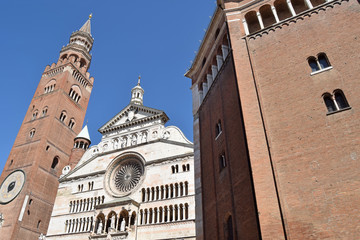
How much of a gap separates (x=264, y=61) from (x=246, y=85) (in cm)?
129

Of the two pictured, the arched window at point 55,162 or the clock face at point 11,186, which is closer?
the clock face at point 11,186

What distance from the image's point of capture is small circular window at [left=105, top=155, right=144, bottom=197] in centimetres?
2649

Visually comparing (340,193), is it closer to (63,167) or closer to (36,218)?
(36,218)

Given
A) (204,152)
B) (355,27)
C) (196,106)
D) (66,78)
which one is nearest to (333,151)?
(355,27)

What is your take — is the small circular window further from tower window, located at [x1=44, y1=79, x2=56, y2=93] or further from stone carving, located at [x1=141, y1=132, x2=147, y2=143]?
tower window, located at [x1=44, y1=79, x2=56, y2=93]

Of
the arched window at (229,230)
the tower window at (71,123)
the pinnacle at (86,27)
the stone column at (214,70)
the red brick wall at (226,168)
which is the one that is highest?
the pinnacle at (86,27)

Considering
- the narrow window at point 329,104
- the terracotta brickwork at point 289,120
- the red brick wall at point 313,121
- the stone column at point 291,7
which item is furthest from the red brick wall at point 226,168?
the stone column at point 291,7

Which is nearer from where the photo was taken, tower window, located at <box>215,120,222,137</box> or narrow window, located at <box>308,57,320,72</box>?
narrow window, located at <box>308,57,320,72</box>

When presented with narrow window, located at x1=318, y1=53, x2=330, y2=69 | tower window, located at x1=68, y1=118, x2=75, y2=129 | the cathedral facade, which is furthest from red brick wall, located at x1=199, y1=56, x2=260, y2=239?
tower window, located at x1=68, y1=118, x2=75, y2=129

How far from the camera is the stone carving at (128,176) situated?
1046 inches

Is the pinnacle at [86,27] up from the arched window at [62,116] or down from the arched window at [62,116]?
up

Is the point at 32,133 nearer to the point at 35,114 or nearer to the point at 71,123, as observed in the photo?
the point at 35,114

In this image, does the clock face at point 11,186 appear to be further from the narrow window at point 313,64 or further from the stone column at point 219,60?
the narrow window at point 313,64

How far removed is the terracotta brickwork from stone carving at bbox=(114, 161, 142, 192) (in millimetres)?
14284
